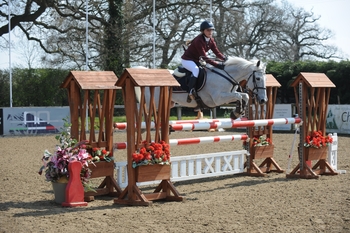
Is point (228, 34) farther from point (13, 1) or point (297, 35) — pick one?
point (13, 1)

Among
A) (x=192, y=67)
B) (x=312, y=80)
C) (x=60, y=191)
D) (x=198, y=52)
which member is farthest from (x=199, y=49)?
(x=60, y=191)

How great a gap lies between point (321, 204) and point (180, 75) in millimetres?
3064

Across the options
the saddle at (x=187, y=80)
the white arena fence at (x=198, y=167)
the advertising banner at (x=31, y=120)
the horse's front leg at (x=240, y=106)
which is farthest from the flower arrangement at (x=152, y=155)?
the advertising banner at (x=31, y=120)

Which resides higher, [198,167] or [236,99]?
[236,99]

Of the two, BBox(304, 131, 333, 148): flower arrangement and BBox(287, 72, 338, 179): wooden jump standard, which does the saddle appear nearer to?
BBox(287, 72, 338, 179): wooden jump standard

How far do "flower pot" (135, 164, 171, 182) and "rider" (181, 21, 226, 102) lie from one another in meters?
1.72

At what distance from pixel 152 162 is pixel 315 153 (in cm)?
344

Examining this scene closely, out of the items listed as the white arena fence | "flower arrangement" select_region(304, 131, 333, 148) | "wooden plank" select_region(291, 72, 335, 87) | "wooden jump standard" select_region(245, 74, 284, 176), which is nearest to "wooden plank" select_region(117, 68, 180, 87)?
the white arena fence

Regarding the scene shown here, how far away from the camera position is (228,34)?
29859mm

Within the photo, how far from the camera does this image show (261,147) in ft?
29.3

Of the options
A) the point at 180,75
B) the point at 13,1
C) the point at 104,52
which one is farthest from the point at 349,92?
the point at 180,75

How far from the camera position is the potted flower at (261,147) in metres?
8.88

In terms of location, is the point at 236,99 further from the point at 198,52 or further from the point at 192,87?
the point at 198,52

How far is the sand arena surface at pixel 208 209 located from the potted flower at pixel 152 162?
39cm
